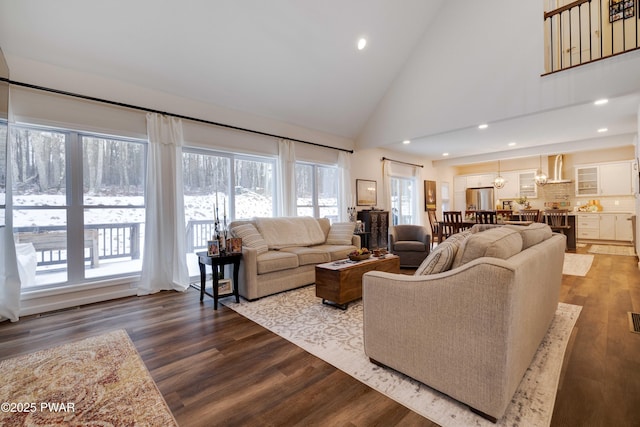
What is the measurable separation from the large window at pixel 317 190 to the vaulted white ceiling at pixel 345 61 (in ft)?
3.00

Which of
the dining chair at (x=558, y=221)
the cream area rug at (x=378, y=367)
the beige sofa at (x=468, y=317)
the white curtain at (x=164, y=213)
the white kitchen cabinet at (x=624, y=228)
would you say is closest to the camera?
the beige sofa at (x=468, y=317)

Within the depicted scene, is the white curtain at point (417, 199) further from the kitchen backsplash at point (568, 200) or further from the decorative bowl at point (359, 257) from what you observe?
the decorative bowl at point (359, 257)

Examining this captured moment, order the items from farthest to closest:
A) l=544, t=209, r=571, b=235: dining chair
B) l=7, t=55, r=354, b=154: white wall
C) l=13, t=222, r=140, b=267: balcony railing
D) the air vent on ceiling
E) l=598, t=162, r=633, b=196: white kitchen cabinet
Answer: l=598, t=162, r=633, b=196: white kitchen cabinet < l=544, t=209, r=571, b=235: dining chair < l=13, t=222, r=140, b=267: balcony railing < l=7, t=55, r=354, b=154: white wall < the air vent on ceiling

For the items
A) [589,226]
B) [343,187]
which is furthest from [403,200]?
[589,226]

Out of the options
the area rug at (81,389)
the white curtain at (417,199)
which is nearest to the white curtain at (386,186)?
the white curtain at (417,199)

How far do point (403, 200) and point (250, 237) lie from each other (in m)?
5.95

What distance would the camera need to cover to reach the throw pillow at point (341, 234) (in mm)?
4707

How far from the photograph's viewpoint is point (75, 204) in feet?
11.3

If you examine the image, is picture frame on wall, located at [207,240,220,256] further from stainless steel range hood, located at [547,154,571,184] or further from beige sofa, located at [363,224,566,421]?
stainless steel range hood, located at [547,154,571,184]

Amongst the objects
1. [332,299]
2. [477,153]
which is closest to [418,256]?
[332,299]

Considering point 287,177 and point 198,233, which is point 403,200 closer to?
point 287,177

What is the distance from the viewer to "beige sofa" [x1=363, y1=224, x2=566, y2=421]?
1343 mm

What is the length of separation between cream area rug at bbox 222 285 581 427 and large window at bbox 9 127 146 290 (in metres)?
1.77

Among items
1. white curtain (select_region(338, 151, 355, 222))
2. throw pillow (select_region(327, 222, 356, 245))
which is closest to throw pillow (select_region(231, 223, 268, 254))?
throw pillow (select_region(327, 222, 356, 245))
